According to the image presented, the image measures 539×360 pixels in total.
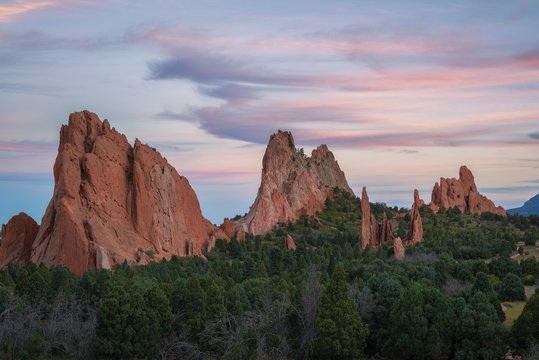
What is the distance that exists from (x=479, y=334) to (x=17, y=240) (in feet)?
233

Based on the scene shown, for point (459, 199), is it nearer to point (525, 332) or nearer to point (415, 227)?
point (415, 227)

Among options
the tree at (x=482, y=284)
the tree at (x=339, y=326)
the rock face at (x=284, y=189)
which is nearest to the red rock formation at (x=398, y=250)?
the tree at (x=482, y=284)

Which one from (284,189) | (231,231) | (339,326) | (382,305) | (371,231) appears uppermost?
(284,189)

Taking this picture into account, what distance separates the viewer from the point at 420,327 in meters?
51.5

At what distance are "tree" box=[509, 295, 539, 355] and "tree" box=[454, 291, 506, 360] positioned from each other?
0.93m

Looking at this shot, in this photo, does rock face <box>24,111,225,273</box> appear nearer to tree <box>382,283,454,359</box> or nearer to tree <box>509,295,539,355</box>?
tree <box>382,283,454,359</box>

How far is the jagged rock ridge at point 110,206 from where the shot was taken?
283 feet

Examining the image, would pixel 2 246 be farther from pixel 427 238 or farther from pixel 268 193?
pixel 427 238

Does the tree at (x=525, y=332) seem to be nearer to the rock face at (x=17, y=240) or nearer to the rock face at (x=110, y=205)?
the rock face at (x=110, y=205)

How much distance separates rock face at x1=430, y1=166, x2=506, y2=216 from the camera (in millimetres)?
151875

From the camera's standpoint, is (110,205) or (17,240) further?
(110,205)

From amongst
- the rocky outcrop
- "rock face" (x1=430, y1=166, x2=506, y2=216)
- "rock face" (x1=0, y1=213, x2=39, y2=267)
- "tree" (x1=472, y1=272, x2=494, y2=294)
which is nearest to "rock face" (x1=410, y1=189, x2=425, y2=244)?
the rocky outcrop

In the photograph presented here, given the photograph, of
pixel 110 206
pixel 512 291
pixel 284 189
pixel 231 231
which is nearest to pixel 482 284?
pixel 512 291

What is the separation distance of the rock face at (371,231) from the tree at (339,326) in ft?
208
